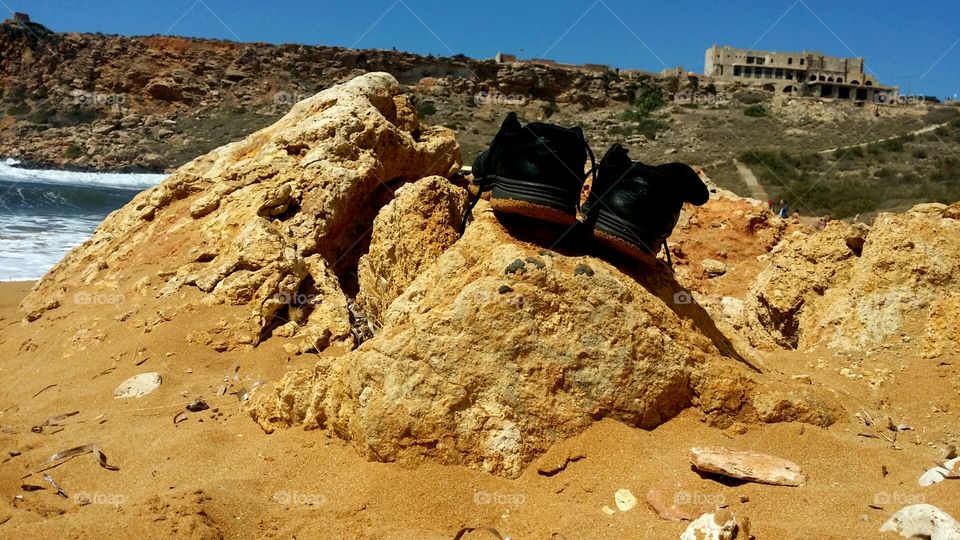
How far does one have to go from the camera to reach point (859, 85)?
5744 cm

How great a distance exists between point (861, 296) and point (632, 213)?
1.69m

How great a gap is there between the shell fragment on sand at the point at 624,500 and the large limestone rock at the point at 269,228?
2.38 metres

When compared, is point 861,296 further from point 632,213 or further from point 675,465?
point 675,465

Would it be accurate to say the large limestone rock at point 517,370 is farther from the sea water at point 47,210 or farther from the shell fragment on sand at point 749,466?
the sea water at point 47,210

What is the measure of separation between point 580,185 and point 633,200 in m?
0.26

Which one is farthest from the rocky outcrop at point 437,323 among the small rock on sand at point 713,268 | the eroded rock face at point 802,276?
the small rock on sand at point 713,268

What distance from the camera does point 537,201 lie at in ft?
9.89

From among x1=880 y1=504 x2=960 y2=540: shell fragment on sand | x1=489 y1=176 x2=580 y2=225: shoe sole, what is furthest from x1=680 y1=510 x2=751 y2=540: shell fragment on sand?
x1=489 y1=176 x2=580 y2=225: shoe sole

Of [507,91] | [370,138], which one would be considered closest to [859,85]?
[507,91]

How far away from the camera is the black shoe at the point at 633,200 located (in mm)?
3078

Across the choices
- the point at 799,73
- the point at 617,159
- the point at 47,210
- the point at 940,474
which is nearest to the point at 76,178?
the point at 47,210

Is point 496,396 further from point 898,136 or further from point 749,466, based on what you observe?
point 898,136

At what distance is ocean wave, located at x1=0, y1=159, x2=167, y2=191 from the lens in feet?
109

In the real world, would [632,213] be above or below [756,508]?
above
